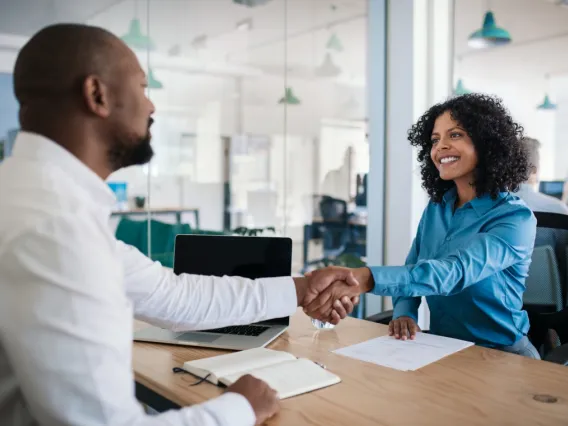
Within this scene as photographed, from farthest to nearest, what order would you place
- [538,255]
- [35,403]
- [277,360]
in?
[538,255], [277,360], [35,403]

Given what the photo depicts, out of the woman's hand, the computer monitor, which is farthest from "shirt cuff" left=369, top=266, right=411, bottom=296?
the computer monitor

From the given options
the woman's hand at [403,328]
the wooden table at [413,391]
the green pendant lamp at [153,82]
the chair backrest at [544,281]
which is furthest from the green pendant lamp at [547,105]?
the wooden table at [413,391]

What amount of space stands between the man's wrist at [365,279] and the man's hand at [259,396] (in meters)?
0.77

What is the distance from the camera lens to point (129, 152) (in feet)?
3.87

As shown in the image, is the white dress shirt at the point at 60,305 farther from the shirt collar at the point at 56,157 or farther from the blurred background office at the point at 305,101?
the blurred background office at the point at 305,101

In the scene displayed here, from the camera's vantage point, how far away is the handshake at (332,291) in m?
1.87

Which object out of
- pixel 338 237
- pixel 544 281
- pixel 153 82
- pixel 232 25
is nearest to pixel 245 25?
pixel 232 25

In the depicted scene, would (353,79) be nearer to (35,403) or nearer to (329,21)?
(329,21)

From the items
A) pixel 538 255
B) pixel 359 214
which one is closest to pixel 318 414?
pixel 538 255

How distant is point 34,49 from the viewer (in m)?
1.05

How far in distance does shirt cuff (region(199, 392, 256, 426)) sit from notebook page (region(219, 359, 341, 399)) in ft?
0.61

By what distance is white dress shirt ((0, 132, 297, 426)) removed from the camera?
2.78 feet

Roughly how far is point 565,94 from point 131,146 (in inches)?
153

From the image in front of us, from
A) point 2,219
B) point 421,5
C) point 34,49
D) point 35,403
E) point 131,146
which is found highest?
point 421,5
